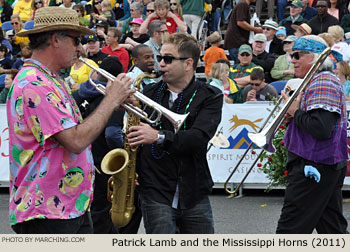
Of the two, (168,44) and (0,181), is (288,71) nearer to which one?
(0,181)

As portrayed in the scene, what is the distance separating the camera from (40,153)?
11.3ft

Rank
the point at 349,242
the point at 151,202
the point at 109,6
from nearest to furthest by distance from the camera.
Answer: the point at 151,202, the point at 349,242, the point at 109,6

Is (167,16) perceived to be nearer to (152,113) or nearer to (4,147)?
(4,147)

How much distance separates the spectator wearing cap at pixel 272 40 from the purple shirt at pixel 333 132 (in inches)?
312

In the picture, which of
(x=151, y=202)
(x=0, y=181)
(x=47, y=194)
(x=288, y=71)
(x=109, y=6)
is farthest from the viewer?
(x=109, y=6)

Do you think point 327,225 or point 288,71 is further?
point 288,71

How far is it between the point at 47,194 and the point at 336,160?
2.33 meters

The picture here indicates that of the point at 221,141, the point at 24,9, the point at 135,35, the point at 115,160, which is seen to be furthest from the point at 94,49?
the point at 115,160

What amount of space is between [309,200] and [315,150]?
0.39 metres

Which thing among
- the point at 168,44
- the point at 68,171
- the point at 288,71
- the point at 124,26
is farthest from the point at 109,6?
the point at 68,171

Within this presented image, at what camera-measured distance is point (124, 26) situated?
1425cm

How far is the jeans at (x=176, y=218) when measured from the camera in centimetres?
428

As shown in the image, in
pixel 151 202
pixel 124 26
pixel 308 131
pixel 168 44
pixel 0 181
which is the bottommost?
pixel 0 181

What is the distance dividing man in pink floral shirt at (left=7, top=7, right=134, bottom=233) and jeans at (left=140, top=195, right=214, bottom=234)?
0.76m
